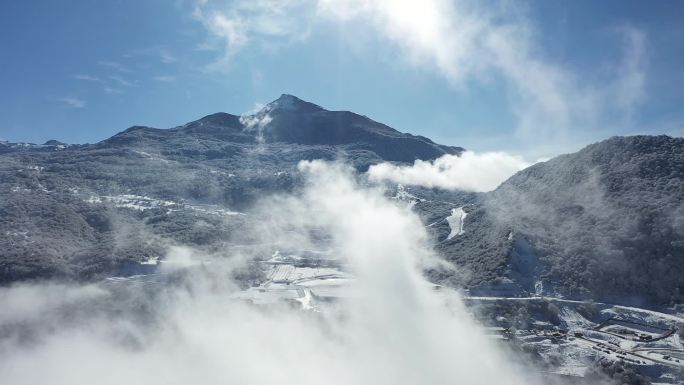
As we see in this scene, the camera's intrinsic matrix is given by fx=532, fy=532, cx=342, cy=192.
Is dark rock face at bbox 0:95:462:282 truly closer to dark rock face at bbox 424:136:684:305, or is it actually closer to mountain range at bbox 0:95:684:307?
mountain range at bbox 0:95:684:307

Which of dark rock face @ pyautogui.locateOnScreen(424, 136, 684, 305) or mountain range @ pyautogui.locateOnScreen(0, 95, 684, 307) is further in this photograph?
mountain range @ pyautogui.locateOnScreen(0, 95, 684, 307)

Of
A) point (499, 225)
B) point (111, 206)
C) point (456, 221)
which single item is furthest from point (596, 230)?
point (111, 206)

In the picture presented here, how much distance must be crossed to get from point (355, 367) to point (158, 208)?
95.2 meters

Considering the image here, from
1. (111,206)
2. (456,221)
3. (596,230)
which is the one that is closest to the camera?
(596,230)

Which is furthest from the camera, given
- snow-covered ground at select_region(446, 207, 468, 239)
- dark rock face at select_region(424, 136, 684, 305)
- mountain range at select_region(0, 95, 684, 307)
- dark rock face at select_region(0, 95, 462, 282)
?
snow-covered ground at select_region(446, 207, 468, 239)

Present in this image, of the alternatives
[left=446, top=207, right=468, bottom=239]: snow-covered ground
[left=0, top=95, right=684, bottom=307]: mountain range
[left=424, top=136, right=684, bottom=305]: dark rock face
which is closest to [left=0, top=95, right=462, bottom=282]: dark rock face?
[left=0, top=95, right=684, bottom=307]: mountain range

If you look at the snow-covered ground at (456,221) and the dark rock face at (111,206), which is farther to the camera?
the snow-covered ground at (456,221)

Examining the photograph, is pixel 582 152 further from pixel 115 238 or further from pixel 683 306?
pixel 115 238

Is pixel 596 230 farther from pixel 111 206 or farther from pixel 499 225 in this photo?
pixel 111 206

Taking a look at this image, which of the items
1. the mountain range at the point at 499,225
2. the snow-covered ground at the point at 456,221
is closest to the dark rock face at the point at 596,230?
the mountain range at the point at 499,225

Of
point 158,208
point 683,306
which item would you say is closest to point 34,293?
point 158,208

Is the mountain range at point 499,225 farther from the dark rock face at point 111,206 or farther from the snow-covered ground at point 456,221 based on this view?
the snow-covered ground at point 456,221

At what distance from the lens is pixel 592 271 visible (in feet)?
267

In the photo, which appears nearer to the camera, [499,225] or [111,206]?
[499,225]
